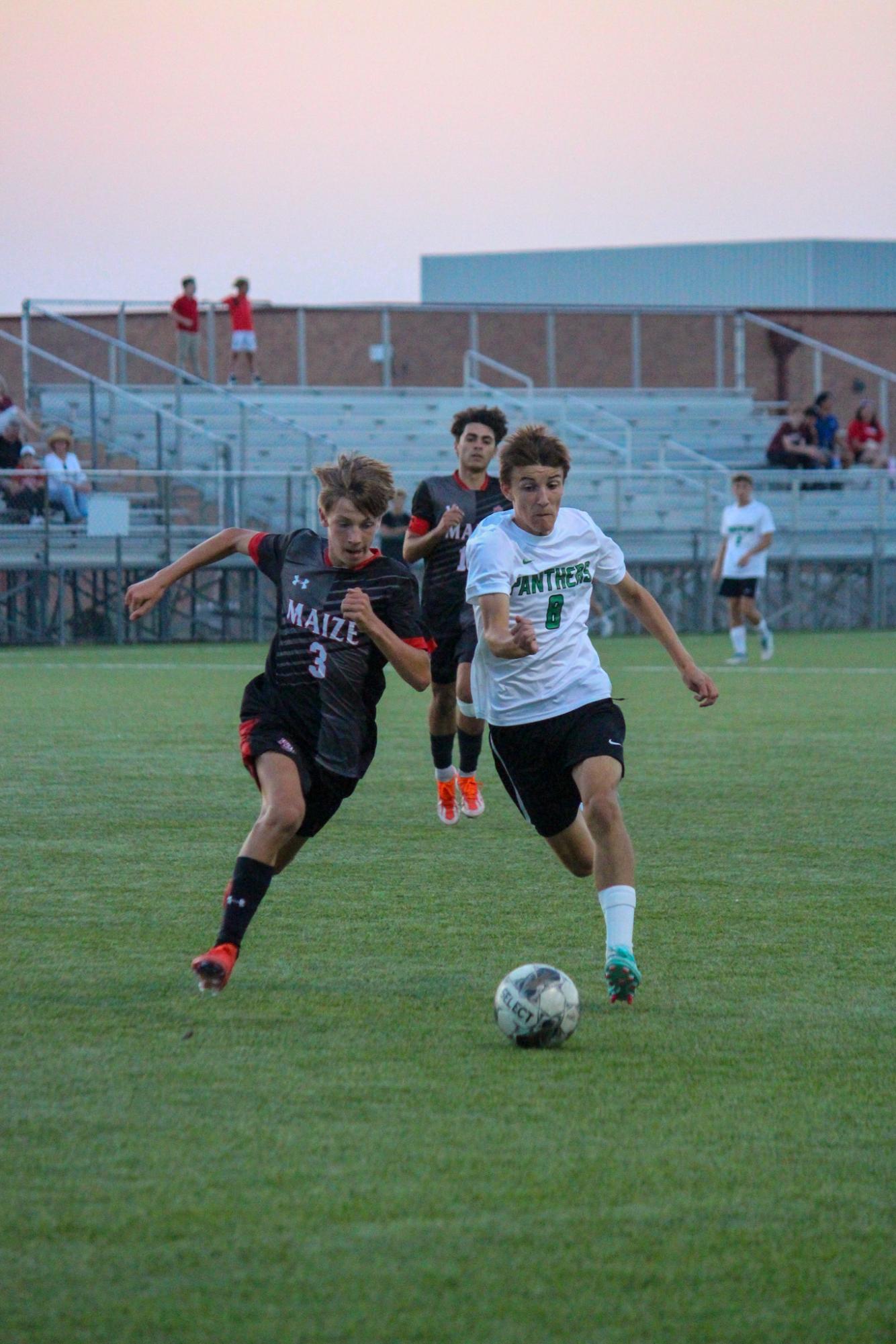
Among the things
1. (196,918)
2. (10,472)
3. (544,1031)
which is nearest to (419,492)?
(196,918)

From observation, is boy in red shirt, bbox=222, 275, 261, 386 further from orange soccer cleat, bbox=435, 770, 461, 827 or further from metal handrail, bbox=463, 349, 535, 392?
orange soccer cleat, bbox=435, 770, 461, 827

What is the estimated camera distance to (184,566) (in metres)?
5.73

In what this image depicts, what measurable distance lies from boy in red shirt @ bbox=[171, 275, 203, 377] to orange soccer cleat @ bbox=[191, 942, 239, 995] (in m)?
23.8

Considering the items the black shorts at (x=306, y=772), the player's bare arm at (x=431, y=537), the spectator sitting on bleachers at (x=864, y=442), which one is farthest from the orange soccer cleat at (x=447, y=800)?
the spectator sitting on bleachers at (x=864, y=442)

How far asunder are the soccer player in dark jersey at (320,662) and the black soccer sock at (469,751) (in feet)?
12.2

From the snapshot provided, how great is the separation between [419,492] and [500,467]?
12.0ft

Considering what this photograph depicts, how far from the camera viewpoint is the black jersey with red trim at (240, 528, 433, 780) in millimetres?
5656

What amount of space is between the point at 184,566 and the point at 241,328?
2474 cm

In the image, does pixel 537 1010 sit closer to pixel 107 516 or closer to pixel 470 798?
pixel 470 798

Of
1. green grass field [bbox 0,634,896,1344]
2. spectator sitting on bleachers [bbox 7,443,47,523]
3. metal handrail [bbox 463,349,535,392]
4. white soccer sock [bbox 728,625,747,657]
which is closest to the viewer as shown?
green grass field [bbox 0,634,896,1344]

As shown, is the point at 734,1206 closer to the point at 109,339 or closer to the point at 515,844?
the point at 515,844

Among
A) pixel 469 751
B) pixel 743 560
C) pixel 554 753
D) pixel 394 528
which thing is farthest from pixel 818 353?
pixel 554 753

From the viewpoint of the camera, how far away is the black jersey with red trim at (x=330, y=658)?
5656 millimetres

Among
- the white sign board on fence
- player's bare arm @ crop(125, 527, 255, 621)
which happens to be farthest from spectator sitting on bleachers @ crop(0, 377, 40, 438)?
player's bare arm @ crop(125, 527, 255, 621)
